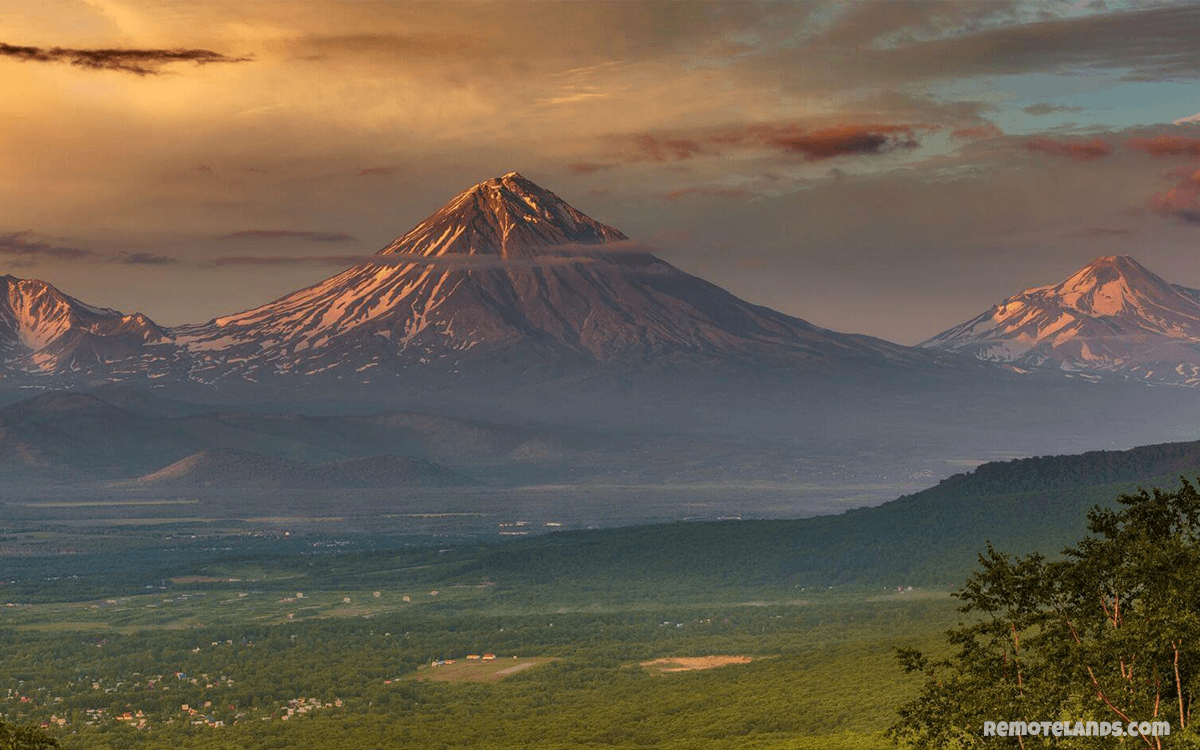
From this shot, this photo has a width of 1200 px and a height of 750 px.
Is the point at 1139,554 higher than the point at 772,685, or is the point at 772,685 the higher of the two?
the point at 1139,554

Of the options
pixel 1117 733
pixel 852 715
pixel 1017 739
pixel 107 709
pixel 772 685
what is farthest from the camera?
pixel 107 709

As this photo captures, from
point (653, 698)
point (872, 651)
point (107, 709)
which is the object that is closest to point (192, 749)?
point (107, 709)

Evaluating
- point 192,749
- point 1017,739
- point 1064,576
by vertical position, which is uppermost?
point 1064,576

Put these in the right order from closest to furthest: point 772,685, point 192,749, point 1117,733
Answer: point 1117,733, point 192,749, point 772,685

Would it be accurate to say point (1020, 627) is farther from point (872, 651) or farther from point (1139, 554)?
point (872, 651)

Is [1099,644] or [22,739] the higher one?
[1099,644]

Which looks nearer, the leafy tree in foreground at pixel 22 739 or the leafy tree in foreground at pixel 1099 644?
the leafy tree in foreground at pixel 1099 644

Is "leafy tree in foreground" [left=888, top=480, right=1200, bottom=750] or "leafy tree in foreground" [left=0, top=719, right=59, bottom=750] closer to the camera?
"leafy tree in foreground" [left=888, top=480, right=1200, bottom=750]

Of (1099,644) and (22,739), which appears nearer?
(1099,644)
